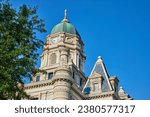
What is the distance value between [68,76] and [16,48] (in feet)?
77.5

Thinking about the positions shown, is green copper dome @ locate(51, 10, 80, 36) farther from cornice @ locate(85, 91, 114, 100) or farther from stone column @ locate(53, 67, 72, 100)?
stone column @ locate(53, 67, 72, 100)

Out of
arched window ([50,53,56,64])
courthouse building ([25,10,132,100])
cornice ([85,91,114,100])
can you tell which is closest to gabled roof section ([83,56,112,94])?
courthouse building ([25,10,132,100])

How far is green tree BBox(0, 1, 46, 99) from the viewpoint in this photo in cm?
1599

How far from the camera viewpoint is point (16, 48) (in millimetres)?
16953

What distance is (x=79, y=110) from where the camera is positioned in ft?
26.7

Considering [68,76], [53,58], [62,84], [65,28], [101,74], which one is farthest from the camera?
[65,28]

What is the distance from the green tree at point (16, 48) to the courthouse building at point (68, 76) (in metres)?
10.4

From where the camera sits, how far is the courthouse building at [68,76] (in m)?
40.5

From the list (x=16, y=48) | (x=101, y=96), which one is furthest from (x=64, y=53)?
(x=16, y=48)

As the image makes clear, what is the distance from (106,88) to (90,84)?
2455 mm

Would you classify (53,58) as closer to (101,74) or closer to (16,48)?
(101,74)

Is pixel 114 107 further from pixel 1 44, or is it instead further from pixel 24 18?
pixel 24 18

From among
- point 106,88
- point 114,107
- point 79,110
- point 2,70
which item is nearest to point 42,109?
point 79,110

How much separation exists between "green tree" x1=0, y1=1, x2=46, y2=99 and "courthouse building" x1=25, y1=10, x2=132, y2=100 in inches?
408
